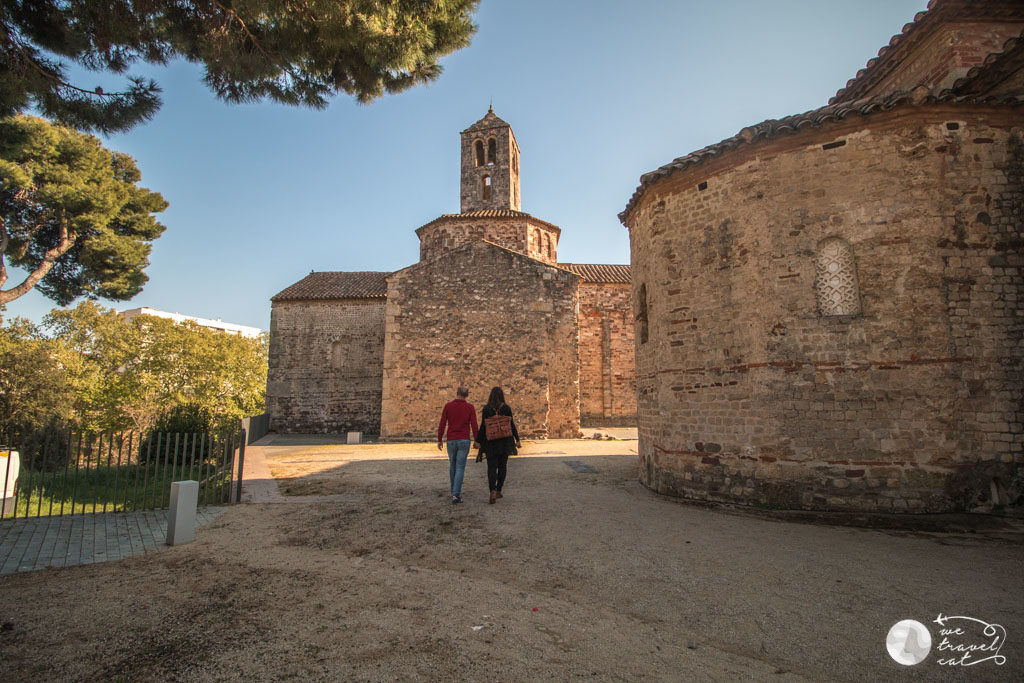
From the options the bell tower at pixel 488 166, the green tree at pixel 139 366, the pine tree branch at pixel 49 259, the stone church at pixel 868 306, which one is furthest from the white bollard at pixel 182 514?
the bell tower at pixel 488 166

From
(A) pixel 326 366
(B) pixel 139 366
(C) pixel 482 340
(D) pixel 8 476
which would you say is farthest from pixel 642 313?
(B) pixel 139 366

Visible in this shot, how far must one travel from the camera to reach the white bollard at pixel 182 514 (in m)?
5.29

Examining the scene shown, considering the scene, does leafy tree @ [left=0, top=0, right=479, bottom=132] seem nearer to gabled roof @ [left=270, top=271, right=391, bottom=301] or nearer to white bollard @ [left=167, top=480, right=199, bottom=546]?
white bollard @ [left=167, top=480, right=199, bottom=546]

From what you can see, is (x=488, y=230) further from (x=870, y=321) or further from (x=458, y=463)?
(x=870, y=321)

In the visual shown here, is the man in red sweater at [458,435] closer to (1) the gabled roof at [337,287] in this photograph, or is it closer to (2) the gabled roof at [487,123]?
(1) the gabled roof at [337,287]

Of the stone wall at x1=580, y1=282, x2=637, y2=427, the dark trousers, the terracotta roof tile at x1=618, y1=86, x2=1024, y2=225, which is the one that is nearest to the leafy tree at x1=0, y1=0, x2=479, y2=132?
the terracotta roof tile at x1=618, y1=86, x2=1024, y2=225

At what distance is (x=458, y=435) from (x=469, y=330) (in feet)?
36.7

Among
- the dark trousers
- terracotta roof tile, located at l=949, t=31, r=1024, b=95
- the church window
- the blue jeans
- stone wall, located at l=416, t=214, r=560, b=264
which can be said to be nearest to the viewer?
terracotta roof tile, located at l=949, t=31, r=1024, b=95

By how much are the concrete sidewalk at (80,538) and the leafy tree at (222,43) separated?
17.1 feet

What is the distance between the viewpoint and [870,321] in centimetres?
636

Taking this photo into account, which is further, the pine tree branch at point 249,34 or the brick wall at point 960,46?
the brick wall at point 960,46

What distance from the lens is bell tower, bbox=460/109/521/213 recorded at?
2512 cm

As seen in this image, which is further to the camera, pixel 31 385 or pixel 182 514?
pixel 31 385

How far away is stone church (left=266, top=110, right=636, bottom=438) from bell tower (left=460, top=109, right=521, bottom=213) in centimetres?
6
